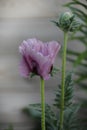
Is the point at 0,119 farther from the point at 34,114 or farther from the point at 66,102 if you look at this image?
the point at 66,102

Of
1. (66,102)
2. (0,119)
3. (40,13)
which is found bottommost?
(0,119)

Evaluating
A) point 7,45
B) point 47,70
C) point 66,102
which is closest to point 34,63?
point 47,70

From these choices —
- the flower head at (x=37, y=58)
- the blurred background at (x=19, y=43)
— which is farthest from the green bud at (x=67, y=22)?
the blurred background at (x=19, y=43)

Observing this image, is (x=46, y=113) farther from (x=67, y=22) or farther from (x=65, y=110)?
(x=67, y=22)

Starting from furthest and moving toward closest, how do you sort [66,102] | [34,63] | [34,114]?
[34,114] → [66,102] → [34,63]

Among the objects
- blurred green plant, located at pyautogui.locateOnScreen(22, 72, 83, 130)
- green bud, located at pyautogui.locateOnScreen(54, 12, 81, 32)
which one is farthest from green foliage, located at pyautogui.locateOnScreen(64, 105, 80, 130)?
green bud, located at pyautogui.locateOnScreen(54, 12, 81, 32)

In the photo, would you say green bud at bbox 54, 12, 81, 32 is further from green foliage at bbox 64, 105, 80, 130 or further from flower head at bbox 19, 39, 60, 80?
green foliage at bbox 64, 105, 80, 130

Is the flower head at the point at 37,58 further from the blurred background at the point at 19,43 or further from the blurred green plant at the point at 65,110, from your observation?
the blurred background at the point at 19,43
